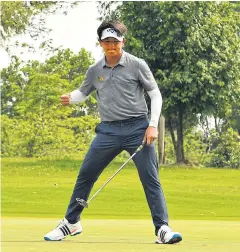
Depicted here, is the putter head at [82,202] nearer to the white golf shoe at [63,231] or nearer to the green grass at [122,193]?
the white golf shoe at [63,231]

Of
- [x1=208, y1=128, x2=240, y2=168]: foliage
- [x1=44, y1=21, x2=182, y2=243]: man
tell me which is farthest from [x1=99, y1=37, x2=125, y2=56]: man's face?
[x1=208, y1=128, x2=240, y2=168]: foliage

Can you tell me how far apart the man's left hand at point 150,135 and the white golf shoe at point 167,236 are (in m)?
0.73

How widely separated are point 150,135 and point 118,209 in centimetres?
1173

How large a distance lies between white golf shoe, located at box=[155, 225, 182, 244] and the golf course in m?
0.10

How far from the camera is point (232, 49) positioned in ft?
123

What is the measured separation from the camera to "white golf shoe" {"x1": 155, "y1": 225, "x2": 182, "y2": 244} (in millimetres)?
7379

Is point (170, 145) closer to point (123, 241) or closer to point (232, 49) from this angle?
point (232, 49)

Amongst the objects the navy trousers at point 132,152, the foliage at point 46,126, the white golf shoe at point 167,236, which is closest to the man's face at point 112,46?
the navy trousers at point 132,152

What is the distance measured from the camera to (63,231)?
795cm

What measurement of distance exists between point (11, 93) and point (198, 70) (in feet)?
94.5

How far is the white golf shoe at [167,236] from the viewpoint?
7.38 metres

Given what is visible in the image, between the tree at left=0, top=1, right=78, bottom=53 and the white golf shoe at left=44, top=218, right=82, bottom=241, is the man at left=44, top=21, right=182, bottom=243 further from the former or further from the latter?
the tree at left=0, top=1, right=78, bottom=53

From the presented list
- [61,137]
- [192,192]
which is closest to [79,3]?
[61,137]

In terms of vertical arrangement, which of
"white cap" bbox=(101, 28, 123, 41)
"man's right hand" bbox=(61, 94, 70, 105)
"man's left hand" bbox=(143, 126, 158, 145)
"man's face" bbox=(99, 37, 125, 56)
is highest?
"white cap" bbox=(101, 28, 123, 41)
